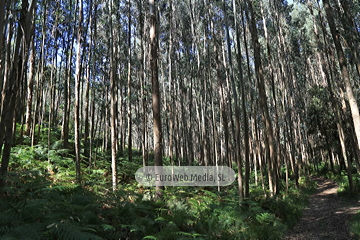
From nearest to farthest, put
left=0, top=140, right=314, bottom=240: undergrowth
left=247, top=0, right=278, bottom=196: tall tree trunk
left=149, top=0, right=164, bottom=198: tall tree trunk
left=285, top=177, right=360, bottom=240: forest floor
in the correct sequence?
left=0, top=140, right=314, bottom=240: undergrowth, left=285, top=177, right=360, bottom=240: forest floor, left=149, top=0, right=164, bottom=198: tall tree trunk, left=247, top=0, right=278, bottom=196: tall tree trunk

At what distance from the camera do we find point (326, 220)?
7566 mm

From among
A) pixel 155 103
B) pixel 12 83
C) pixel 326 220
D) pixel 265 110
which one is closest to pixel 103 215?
pixel 12 83

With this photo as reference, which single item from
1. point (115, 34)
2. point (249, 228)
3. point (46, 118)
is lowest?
point (249, 228)

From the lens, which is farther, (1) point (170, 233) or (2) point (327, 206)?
(2) point (327, 206)

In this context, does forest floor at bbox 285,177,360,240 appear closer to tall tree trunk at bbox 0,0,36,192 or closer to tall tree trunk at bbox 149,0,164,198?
tall tree trunk at bbox 149,0,164,198

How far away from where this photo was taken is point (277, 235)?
5.64 m

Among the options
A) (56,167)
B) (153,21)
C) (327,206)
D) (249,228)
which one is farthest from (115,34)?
(327,206)

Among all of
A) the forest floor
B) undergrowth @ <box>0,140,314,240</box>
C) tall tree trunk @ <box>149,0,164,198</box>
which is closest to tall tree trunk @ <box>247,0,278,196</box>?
undergrowth @ <box>0,140,314,240</box>

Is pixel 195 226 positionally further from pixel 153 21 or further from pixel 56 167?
pixel 153 21

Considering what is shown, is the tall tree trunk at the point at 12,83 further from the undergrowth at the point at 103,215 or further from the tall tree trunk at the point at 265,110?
the tall tree trunk at the point at 265,110

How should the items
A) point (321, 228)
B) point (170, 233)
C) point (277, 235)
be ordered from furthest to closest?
point (321, 228) → point (277, 235) → point (170, 233)

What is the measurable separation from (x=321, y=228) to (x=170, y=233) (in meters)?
5.14

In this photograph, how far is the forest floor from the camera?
20.1 feet

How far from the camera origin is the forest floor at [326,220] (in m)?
6.11
